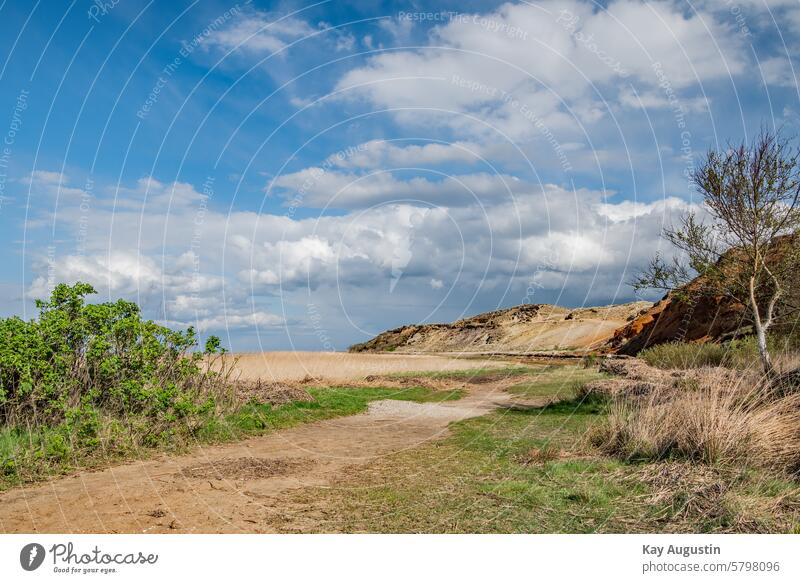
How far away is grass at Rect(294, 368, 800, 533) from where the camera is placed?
7.03 meters

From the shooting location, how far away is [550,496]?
8.07 meters

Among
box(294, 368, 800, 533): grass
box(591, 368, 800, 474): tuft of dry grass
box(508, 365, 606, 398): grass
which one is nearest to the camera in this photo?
box(294, 368, 800, 533): grass

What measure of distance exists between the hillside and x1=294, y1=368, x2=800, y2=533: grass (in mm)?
58649

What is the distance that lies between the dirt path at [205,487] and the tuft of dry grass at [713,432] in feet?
14.4

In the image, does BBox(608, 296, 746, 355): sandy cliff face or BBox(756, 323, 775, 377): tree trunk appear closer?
BBox(756, 323, 775, 377): tree trunk

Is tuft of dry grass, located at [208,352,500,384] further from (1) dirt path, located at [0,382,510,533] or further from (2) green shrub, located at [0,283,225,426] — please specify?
(1) dirt path, located at [0,382,510,533]

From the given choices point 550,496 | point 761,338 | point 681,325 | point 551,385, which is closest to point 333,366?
point 551,385

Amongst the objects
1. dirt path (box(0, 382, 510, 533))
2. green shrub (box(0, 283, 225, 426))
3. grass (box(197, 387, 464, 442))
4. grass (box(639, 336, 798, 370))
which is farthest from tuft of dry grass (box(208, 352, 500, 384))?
dirt path (box(0, 382, 510, 533))

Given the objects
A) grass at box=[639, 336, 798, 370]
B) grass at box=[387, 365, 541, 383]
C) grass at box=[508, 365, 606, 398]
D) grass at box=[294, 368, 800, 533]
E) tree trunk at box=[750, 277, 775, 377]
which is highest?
tree trunk at box=[750, 277, 775, 377]

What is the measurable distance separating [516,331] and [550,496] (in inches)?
3152

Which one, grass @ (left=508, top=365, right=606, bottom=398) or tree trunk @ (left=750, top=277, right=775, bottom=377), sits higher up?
tree trunk @ (left=750, top=277, right=775, bottom=377)

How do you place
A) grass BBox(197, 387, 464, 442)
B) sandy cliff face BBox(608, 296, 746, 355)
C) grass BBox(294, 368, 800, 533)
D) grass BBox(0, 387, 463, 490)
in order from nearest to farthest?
grass BBox(294, 368, 800, 533)
grass BBox(0, 387, 463, 490)
grass BBox(197, 387, 464, 442)
sandy cliff face BBox(608, 296, 746, 355)

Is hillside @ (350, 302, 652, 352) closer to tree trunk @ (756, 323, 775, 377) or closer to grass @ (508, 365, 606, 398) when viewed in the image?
grass @ (508, 365, 606, 398)

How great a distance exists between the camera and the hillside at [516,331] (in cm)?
7488
